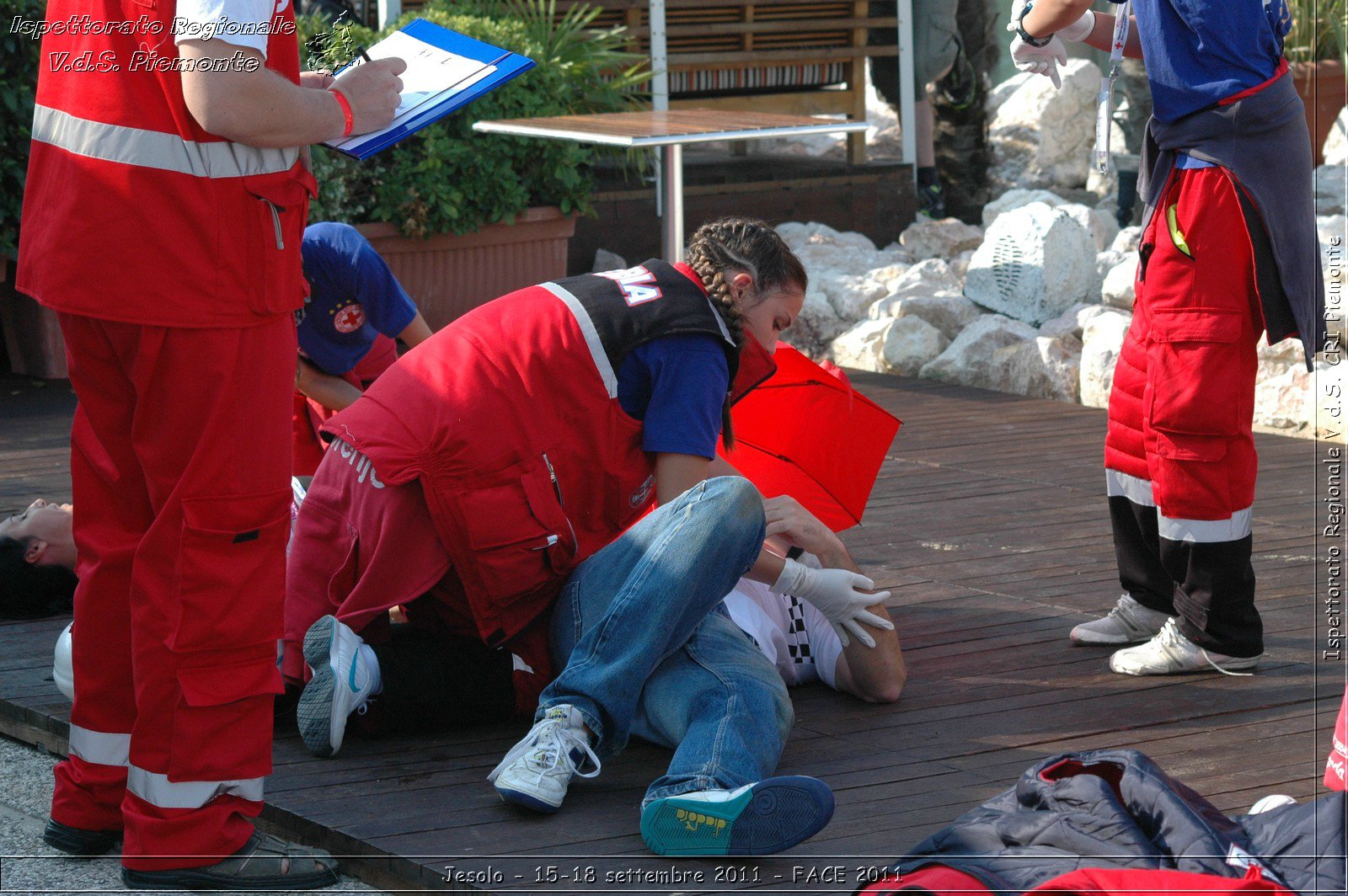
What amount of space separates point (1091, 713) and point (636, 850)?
1.11 m

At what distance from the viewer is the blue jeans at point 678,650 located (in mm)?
2680

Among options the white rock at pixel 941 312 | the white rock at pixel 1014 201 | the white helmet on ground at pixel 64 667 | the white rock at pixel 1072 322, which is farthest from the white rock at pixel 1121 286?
the white helmet on ground at pixel 64 667

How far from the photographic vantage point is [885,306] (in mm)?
7496

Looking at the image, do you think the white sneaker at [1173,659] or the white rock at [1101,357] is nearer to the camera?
the white sneaker at [1173,659]

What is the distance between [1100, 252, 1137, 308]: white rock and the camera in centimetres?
686

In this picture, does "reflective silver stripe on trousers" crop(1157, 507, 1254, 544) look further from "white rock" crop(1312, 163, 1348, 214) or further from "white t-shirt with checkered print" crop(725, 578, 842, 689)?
"white rock" crop(1312, 163, 1348, 214)

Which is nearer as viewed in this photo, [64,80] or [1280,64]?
[64,80]

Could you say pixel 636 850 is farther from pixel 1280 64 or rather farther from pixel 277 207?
pixel 1280 64

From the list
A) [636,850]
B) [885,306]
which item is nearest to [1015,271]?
[885,306]

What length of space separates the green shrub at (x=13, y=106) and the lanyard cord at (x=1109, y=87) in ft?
14.2

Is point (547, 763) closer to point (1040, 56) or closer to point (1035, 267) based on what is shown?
point (1040, 56)

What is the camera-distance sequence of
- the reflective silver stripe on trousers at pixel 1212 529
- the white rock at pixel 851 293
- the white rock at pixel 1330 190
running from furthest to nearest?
the white rock at pixel 1330 190
the white rock at pixel 851 293
the reflective silver stripe on trousers at pixel 1212 529

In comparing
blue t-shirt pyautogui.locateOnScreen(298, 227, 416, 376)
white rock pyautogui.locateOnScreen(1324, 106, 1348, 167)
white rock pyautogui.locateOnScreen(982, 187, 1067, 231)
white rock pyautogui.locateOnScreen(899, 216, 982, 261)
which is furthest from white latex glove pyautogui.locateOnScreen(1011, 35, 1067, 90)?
white rock pyautogui.locateOnScreen(1324, 106, 1348, 167)

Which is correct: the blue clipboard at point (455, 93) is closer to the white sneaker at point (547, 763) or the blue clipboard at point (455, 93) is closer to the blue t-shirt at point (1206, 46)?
the white sneaker at point (547, 763)
